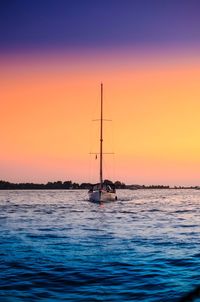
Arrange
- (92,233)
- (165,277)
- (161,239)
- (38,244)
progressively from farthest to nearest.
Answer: (92,233)
(161,239)
(38,244)
(165,277)

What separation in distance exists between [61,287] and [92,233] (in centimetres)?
1571

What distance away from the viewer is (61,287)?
1278 centimetres

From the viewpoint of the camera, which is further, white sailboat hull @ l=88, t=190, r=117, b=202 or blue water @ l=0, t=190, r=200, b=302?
white sailboat hull @ l=88, t=190, r=117, b=202

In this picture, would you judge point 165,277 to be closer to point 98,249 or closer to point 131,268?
point 131,268

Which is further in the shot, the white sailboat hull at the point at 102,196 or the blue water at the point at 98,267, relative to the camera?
the white sailboat hull at the point at 102,196

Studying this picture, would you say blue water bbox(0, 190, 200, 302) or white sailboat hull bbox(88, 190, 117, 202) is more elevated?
white sailboat hull bbox(88, 190, 117, 202)

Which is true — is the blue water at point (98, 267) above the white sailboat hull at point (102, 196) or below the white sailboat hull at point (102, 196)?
below

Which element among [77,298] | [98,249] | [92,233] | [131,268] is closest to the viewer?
[77,298]

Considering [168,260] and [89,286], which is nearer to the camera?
[89,286]

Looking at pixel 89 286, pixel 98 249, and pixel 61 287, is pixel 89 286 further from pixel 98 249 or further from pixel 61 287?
pixel 98 249

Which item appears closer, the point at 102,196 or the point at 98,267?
the point at 98,267

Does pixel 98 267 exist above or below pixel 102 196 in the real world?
below

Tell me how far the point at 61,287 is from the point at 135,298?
2367 millimetres

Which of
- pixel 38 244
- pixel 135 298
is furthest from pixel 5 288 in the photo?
pixel 38 244
